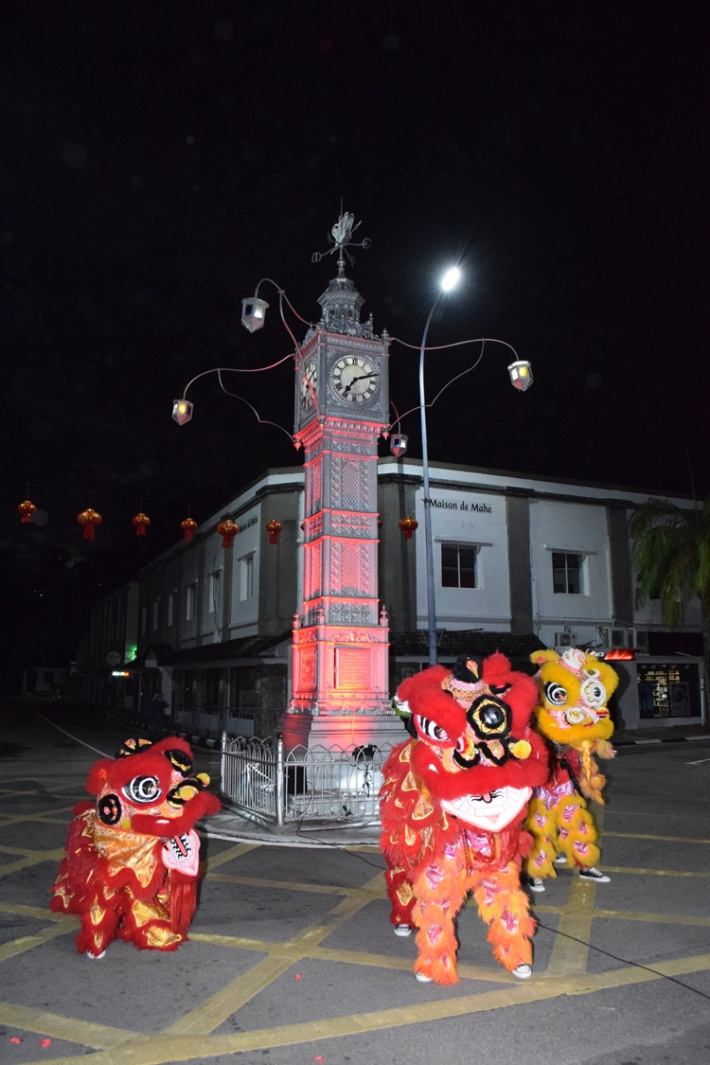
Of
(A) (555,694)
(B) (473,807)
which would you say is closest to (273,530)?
(A) (555,694)

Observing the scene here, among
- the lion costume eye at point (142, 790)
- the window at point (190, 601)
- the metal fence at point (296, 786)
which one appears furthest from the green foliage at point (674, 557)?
the lion costume eye at point (142, 790)

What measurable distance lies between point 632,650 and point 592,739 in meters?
19.0

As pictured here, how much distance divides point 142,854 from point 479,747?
2.48 metres

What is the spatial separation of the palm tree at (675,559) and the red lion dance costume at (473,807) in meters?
21.1

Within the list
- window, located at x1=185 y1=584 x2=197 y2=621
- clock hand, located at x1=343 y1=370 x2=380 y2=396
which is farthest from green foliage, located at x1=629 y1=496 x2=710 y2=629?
window, located at x1=185 y1=584 x2=197 y2=621

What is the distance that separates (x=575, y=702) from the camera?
7.30 metres

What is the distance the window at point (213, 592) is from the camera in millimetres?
29188

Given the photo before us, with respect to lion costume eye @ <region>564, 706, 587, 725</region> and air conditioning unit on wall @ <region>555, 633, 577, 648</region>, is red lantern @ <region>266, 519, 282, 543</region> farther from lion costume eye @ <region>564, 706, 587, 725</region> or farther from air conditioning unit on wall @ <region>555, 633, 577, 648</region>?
lion costume eye @ <region>564, 706, 587, 725</region>

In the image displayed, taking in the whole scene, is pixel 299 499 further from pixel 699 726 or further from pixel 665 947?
pixel 665 947

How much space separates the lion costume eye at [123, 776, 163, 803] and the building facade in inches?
645

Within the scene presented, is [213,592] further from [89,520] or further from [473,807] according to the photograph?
[473,807]

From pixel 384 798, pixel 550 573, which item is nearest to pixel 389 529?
pixel 550 573

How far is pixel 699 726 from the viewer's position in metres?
26.5

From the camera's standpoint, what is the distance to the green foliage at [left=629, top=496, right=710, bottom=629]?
24.1 metres
